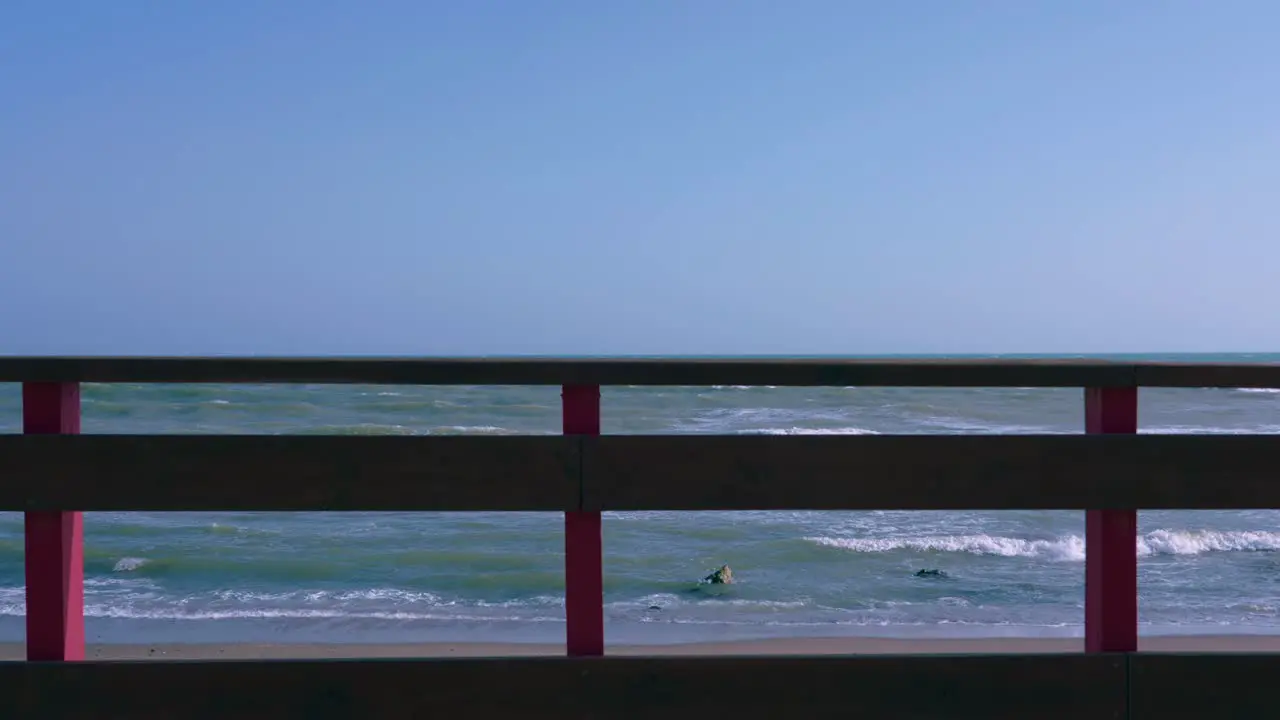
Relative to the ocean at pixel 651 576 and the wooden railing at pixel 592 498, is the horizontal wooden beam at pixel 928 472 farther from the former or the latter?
the ocean at pixel 651 576

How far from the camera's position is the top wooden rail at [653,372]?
2.11m

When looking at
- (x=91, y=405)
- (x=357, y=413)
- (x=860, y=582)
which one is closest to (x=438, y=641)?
(x=860, y=582)

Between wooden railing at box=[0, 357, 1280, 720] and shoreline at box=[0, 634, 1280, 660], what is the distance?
3.09m

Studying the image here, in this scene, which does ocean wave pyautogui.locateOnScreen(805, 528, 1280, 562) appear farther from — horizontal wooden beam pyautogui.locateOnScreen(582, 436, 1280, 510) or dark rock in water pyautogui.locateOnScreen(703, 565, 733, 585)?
horizontal wooden beam pyautogui.locateOnScreen(582, 436, 1280, 510)

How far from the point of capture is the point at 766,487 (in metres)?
2.06

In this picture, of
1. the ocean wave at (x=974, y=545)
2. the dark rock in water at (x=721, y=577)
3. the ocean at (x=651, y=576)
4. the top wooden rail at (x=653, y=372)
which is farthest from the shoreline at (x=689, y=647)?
the top wooden rail at (x=653, y=372)

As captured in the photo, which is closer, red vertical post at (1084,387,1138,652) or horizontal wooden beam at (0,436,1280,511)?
horizontal wooden beam at (0,436,1280,511)

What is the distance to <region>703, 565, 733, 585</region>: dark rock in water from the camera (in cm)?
745

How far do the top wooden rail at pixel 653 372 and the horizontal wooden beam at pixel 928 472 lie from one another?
0.36 ft

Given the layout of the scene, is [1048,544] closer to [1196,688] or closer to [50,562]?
[1196,688]

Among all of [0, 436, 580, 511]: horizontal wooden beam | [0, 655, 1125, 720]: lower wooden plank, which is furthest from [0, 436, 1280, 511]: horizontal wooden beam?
[0, 655, 1125, 720]: lower wooden plank

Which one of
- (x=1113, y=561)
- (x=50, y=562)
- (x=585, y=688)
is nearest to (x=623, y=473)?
(x=585, y=688)

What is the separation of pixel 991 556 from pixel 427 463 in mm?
7140

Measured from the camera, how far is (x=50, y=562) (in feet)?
6.79
